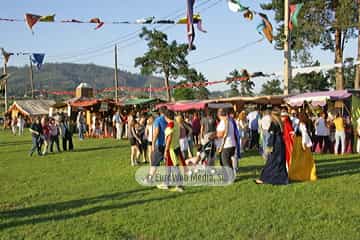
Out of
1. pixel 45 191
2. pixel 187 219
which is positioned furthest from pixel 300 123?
pixel 45 191

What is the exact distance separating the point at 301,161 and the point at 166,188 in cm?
300

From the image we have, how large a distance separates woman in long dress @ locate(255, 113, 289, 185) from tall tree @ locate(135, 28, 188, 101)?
104 feet

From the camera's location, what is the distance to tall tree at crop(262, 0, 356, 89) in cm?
2183

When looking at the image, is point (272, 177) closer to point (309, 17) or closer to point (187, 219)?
point (187, 219)

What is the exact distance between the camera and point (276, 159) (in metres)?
8.05

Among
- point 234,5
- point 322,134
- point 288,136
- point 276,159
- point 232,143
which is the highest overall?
point 234,5

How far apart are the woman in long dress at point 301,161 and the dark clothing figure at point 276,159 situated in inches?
24.4

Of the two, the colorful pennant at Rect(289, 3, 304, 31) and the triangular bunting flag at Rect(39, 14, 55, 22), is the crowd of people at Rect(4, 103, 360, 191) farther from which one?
the triangular bunting flag at Rect(39, 14, 55, 22)

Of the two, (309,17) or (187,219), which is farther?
(309,17)

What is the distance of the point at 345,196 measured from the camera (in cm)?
706

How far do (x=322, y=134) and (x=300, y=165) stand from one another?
520 cm

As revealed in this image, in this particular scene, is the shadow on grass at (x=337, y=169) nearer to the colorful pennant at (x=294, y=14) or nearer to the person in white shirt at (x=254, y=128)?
the person in white shirt at (x=254, y=128)

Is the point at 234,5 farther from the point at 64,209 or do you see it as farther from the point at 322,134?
the point at 64,209

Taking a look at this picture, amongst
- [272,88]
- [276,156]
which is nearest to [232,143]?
[276,156]
